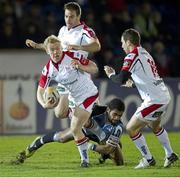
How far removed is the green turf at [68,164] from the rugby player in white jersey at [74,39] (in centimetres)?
92

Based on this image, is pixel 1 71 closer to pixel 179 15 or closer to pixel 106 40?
pixel 106 40

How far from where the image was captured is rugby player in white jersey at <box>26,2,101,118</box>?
11.8 metres

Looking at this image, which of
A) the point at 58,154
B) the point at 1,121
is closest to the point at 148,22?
the point at 1,121

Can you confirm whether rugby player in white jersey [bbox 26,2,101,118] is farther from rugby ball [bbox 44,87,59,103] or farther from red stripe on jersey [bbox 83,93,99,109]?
rugby ball [bbox 44,87,59,103]

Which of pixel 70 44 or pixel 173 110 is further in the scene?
pixel 173 110

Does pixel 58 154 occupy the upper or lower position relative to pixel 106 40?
lower

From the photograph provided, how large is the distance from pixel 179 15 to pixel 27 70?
5.48 m

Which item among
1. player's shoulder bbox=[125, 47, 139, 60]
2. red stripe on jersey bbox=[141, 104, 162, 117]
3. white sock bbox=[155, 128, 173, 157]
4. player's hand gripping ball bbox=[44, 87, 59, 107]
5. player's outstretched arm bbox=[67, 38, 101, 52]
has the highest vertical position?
player's outstretched arm bbox=[67, 38, 101, 52]

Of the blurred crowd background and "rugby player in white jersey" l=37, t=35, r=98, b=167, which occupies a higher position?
the blurred crowd background

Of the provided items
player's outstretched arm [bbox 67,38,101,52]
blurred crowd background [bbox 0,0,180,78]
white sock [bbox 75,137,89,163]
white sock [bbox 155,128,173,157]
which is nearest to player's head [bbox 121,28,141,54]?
player's outstretched arm [bbox 67,38,101,52]

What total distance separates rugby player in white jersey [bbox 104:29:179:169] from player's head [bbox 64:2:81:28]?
92cm

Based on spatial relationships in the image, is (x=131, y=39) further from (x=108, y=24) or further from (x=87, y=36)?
(x=108, y=24)

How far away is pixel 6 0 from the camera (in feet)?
64.7

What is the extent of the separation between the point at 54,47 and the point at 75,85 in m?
0.71
